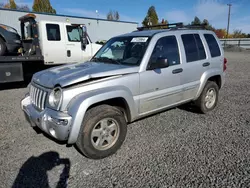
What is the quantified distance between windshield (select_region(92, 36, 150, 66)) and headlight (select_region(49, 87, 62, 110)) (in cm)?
130

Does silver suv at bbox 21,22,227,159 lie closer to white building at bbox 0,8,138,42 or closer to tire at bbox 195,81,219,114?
tire at bbox 195,81,219,114

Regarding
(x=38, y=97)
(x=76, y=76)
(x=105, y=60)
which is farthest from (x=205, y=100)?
(x=38, y=97)

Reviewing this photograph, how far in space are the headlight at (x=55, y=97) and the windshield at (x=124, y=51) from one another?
1300mm

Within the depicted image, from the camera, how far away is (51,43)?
8.48m

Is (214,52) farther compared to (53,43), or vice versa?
(53,43)

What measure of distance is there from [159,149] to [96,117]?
1.19 meters

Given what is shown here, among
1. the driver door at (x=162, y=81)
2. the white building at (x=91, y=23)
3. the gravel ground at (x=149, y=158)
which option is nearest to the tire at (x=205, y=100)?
the gravel ground at (x=149, y=158)

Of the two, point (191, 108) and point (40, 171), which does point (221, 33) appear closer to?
point (191, 108)

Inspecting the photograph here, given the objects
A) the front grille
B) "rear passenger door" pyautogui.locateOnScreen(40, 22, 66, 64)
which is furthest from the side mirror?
"rear passenger door" pyautogui.locateOnScreen(40, 22, 66, 64)

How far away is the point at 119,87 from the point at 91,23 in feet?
73.4

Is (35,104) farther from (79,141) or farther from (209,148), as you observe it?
(209,148)

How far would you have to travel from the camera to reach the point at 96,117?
281cm

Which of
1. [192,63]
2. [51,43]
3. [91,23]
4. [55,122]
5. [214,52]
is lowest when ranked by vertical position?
[55,122]

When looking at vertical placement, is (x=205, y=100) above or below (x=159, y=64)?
below
